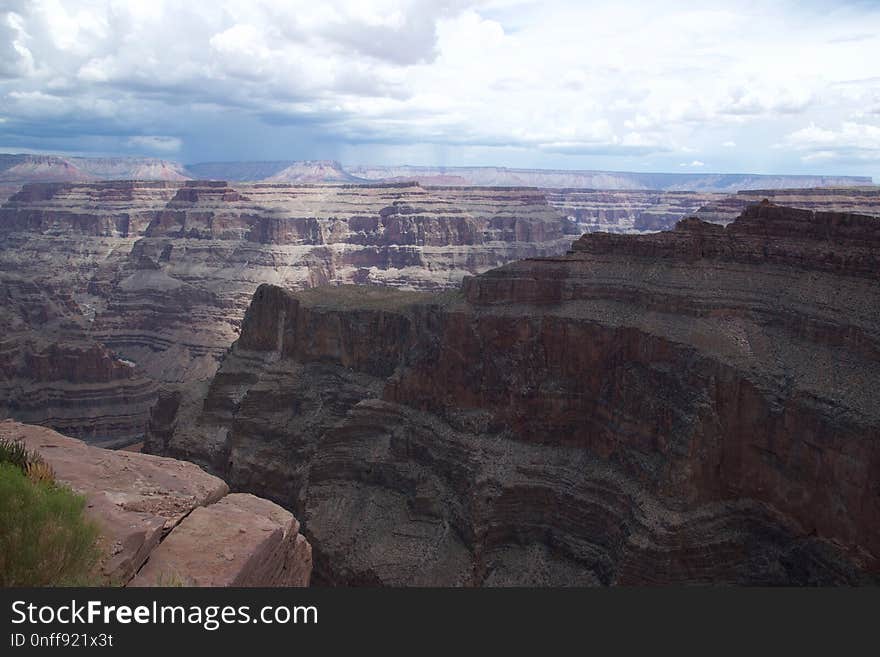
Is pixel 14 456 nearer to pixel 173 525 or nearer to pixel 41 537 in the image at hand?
pixel 173 525

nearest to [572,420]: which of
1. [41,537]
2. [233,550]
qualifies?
[233,550]

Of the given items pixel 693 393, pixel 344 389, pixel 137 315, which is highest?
pixel 693 393

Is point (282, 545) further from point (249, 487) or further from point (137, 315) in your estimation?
point (137, 315)

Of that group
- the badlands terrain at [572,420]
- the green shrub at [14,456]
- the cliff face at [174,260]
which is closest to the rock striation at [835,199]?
the cliff face at [174,260]

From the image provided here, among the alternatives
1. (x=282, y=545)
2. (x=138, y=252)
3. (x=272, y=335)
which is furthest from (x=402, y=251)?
(x=282, y=545)

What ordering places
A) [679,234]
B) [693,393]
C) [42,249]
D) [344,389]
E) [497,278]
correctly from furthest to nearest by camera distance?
1. [42,249]
2. [344,389]
3. [497,278]
4. [679,234]
5. [693,393]

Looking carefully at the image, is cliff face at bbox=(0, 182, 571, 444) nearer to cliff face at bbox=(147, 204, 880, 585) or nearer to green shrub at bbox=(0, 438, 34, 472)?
cliff face at bbox=(147, 204, 880, 585)
